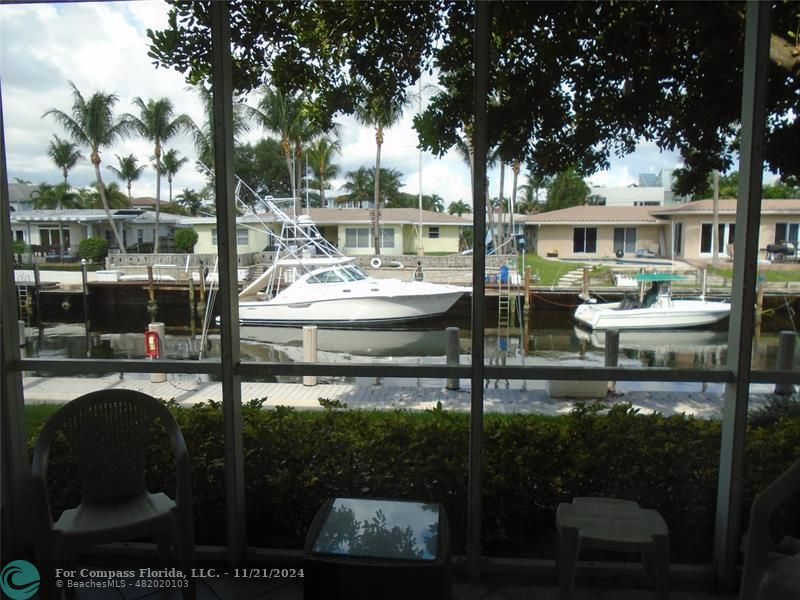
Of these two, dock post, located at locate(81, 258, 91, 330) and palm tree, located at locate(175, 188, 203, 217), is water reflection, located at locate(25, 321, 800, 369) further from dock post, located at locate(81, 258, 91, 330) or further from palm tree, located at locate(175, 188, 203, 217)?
palm tree, located at locate(175, 188, 203, 217)

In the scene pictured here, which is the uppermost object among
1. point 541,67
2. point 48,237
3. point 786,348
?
point 541,67

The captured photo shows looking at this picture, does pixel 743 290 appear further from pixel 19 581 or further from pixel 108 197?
pixel 108 197

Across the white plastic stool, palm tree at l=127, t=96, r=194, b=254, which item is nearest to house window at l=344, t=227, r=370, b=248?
palm tree at l=127, t=96, r=194, b=254

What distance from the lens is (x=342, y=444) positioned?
7.95ft

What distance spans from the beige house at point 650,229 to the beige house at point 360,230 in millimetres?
694

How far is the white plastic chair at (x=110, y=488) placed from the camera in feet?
5.28

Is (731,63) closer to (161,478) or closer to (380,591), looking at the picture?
(380,591)

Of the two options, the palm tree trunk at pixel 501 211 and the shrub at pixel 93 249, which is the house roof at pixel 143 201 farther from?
the palm tree trunk at pixel 501 211

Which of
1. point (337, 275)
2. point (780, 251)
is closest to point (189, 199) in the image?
point (780, 251)


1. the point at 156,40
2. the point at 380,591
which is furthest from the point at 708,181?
the point at 156,40

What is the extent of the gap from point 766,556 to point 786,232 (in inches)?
69.5

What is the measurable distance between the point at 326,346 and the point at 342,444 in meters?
6.21

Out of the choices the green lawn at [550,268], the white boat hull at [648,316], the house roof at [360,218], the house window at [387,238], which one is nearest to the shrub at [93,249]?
the house roof at [360,218]

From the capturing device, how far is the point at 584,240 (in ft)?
12.9
